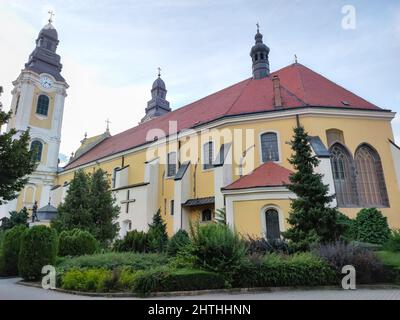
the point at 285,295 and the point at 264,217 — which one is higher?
the point at 264,217

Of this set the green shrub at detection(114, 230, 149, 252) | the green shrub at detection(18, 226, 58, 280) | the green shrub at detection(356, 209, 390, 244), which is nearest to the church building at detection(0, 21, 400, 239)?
the green shrub at detection(356, 209, 390, 244)

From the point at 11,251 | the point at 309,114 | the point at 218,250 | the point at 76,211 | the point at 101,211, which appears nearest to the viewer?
the point at 218,250

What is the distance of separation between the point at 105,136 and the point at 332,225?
35.8 m

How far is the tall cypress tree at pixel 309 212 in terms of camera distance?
11.1 meters

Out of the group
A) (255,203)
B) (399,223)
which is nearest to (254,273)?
(255,203)

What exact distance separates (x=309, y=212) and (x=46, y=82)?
3642 cm

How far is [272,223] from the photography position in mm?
15320

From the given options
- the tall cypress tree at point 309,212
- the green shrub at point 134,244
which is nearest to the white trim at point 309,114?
the tall cypress tree at point 309,212

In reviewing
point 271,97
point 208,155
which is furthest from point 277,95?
point 208,155

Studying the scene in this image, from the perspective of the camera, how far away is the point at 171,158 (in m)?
24.1

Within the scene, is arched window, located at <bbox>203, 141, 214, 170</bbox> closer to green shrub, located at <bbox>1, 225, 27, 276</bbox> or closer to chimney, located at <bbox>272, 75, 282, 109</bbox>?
chimney, located at <bbox>272, 75, 282, 109</bbox>

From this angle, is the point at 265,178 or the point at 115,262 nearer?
the point at 115,262

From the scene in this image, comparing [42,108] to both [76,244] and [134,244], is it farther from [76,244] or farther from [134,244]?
[134,244]
